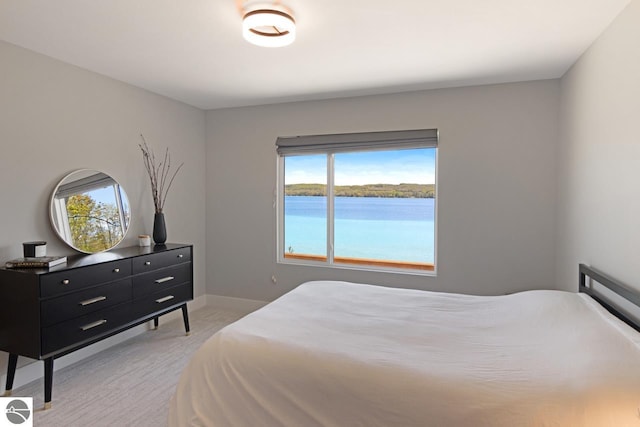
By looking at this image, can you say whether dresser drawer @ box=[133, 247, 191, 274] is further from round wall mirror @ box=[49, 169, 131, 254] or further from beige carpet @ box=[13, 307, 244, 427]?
Result: beige carpet @ box=[13, 307, 244, 427]

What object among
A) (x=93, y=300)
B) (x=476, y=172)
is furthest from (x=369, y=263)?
(x=93, y=300)

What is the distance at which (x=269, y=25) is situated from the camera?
2107 millimetres

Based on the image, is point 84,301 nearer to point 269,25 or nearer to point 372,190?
point 269,25

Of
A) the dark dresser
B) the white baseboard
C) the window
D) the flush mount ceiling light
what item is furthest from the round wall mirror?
the flush mount ceiling light

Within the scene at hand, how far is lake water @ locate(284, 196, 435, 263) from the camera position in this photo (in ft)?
12.4

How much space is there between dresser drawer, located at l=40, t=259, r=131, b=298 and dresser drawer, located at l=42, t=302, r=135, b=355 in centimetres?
22

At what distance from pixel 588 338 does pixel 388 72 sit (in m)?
2.36

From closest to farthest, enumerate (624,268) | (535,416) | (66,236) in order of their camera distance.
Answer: (535,416) < (624,268) < (66,236)

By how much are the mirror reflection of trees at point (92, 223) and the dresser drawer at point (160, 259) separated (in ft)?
1.33

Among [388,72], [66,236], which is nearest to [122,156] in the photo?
[66,236]

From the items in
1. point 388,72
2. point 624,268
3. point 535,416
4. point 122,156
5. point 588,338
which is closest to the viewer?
point 535,416

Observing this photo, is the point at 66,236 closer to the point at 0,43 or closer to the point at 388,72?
the point at 0,43

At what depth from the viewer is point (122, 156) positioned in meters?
3.45

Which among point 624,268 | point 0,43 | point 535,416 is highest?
point 0,43
